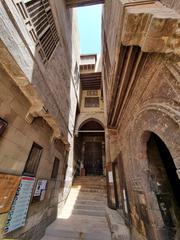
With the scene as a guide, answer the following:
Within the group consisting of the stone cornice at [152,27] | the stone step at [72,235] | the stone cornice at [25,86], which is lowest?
the stone step at [72,235]

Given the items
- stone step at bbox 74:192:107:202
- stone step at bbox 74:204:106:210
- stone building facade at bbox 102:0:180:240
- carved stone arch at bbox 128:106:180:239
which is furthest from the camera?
stone step at bbox 74:192:107:202

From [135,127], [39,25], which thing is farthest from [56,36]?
[135,127]

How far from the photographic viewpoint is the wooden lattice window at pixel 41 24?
9.69ft

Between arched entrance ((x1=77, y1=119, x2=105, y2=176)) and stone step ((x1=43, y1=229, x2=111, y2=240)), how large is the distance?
682cm

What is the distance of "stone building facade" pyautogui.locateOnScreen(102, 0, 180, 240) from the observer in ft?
5.12

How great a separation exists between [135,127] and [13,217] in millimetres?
3396

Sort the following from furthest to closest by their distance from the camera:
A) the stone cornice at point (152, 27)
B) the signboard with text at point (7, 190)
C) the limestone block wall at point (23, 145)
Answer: the limestone block wall at point (23, 145)
the signboard with text at point (7, 190)
the stone cornice at point (152, 27)

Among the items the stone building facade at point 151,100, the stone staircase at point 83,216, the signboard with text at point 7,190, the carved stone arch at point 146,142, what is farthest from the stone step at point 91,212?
the signboard with text at point 7,190

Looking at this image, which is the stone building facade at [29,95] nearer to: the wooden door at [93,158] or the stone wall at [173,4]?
the stone wall at [173,4]

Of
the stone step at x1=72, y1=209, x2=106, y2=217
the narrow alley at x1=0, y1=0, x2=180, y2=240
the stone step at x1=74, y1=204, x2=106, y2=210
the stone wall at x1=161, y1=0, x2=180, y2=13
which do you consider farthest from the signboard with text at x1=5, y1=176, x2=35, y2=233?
the stone wall at x1=161, y1=0, x2=180, y2=13

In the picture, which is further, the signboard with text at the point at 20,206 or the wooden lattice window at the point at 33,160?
the wooden lattice window at the point at 33,160

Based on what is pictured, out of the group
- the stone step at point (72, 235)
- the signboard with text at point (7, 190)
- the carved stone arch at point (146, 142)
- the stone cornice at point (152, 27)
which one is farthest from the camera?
the stone step at point (72, 235)

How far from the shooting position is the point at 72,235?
360 cm

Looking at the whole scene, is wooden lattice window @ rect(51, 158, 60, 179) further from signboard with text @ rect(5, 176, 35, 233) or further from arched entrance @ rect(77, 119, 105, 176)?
arched entrance @ rect(77, 119, 105, 176)
